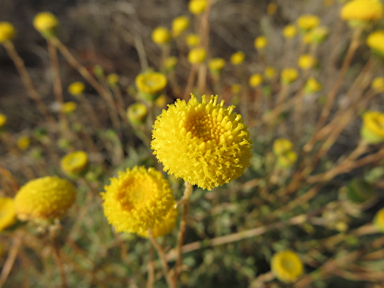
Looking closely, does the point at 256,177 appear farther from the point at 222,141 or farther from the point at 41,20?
the point at 41,20

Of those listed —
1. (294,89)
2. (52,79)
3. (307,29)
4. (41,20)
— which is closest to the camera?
(41,20)

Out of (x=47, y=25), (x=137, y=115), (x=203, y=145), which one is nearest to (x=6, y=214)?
(x=137, y=115)

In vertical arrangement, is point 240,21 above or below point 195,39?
above

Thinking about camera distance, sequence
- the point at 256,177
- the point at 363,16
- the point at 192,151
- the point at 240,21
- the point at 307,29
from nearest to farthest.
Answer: the point at 192,151 < the point at 363,16 < the point at 307,29 < the point at 256,177 < the point at 240,21

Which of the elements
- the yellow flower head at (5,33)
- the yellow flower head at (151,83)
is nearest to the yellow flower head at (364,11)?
the yellow flower head at (151,83)

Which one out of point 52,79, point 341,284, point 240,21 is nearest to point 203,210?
point 341,284

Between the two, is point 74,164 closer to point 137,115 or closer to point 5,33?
point 137,115

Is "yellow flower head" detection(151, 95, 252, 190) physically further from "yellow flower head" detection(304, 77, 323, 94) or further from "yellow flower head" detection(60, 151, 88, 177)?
"yellow flower head" detection(304, 77, 323, 94)

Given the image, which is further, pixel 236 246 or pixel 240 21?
pixel 240 21

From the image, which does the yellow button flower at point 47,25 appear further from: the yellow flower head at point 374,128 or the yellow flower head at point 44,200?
the yellow flower head at point 374,128
